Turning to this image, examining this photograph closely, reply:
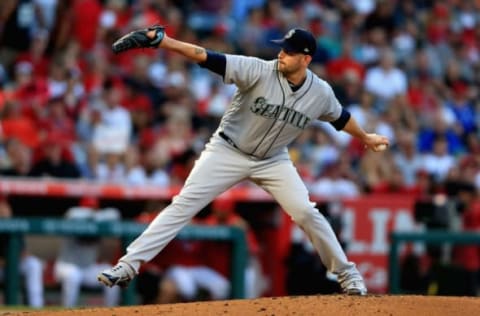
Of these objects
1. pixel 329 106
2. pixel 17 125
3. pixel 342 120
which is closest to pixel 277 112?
pixel 329 106

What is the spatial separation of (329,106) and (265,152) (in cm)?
55

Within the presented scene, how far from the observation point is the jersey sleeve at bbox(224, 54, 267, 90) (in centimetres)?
751

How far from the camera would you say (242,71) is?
757cm

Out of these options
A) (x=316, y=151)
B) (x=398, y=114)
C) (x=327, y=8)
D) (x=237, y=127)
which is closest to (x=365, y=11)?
(x=327, y=8)

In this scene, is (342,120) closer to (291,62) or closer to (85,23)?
(291,62)

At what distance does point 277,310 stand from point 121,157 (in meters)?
5.76

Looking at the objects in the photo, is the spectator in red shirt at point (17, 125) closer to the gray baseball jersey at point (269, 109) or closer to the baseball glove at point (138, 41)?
the gray baseball jersey at point (269, 109)

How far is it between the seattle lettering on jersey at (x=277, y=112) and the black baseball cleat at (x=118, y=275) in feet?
4.37

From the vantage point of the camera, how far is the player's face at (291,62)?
7738mm

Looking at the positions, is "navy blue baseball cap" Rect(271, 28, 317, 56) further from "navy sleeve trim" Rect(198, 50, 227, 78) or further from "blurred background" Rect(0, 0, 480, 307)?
"blurred background" Rect(0, 0, 480, 307)

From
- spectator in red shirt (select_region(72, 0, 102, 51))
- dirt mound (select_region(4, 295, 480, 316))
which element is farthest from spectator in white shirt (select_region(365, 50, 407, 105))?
dirt mound (select_region(4, 295, 480, 316))

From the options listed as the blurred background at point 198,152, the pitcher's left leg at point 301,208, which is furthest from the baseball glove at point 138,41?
the blurred background at point 198,152

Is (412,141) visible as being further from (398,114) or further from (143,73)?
(143,73)

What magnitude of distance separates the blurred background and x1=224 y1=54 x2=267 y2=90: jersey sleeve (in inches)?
147
